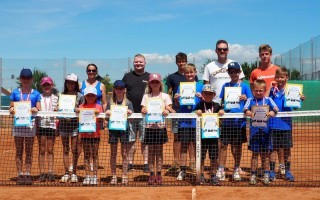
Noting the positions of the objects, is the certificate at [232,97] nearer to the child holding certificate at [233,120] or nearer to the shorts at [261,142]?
the child holding certificate at [233,120]

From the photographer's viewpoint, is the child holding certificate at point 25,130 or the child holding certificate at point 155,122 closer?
the child holding certificate at point 155,122

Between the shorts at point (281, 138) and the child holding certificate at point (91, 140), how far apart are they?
118 inches

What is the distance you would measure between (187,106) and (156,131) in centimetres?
82

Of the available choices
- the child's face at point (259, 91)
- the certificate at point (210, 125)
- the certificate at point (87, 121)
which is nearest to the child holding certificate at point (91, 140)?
the certificate at point (87, 121)

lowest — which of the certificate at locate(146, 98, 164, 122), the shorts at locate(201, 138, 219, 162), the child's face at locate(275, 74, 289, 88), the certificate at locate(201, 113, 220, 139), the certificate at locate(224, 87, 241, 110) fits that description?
the shorts at locate(201, 138, 219, 162)

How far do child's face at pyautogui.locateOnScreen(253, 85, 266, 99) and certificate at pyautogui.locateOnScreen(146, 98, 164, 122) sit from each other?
5.12ft

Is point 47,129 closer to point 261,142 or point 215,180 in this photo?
point 215,180

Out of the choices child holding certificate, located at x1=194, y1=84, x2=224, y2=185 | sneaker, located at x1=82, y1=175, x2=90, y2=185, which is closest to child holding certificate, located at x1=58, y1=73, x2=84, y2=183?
sneaker, located at x1=82, y1=175, x2=90, y2=185

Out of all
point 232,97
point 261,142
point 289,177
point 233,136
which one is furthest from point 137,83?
point 289,177

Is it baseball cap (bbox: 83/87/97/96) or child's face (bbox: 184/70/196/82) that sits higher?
child's face (bbox: 184/70/196/82)

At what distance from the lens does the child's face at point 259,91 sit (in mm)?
6559

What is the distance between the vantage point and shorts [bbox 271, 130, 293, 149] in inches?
270

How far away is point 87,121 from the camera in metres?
6.56

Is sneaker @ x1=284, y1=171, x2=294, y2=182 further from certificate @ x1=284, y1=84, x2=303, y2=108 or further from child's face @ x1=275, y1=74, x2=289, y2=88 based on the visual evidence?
child's face @ x1=275, y1=74, x2=289, y2=88
